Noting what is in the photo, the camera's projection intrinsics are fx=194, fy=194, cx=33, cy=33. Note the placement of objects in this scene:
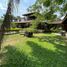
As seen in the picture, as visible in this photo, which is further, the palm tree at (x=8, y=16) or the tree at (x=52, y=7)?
the tree at (x=52, y=7)

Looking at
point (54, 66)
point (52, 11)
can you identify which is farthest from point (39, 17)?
point (54, 66)

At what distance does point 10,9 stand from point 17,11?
436 mm

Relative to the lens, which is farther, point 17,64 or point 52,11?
point 52,11

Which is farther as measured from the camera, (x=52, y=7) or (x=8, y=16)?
(x=52, y=7)

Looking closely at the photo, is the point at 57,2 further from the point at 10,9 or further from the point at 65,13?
the point at 10,9

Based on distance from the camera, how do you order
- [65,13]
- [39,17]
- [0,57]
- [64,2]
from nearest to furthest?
[0,57]
[64,2]
[65,13]
[39,17]

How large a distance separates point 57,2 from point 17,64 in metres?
14.1

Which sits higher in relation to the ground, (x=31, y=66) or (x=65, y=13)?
(x=65, y=13)

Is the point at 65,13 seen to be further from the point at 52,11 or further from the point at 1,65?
the point at 1,65

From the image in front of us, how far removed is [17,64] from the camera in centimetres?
1223

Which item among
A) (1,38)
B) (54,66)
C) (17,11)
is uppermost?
(17,11)

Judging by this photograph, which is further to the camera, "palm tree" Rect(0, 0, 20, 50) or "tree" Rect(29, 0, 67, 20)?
"tree" Rect(29, 0, 67, 20)

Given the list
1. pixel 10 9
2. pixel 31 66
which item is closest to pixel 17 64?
pixel 31 66

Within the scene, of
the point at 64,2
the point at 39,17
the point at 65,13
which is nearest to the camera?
the point at 64,2
